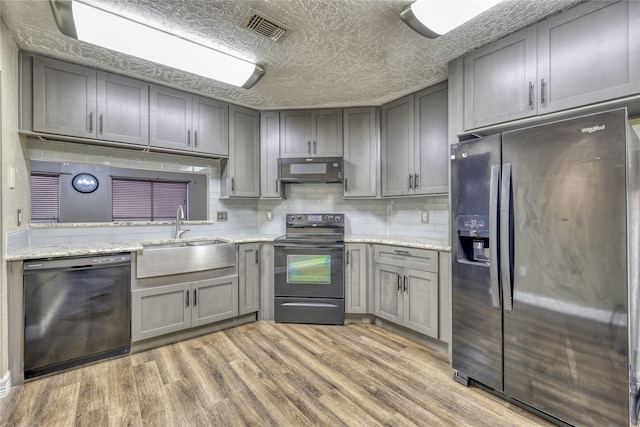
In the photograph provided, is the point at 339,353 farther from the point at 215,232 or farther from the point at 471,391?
the point at 215,232

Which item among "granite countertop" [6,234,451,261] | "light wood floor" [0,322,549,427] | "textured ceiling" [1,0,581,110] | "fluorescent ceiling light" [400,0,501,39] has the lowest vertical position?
"light wood floor" [0,322,549,427]

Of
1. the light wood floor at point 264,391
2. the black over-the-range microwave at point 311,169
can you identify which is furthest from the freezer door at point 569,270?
the black over-the-range microwave at point 311,169

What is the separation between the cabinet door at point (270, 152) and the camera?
11.0 ft

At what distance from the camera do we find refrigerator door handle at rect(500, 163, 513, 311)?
64.7 inches

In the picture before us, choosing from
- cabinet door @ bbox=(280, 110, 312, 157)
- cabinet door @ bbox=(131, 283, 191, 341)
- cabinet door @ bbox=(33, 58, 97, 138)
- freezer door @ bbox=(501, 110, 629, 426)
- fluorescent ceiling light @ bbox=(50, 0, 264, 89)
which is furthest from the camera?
cabinet door @ bbox=(280, 110, 312, 157)

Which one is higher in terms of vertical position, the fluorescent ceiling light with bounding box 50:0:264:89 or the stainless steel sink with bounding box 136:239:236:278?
the fluorescent ceiling light with bounding box 50:0:264:89

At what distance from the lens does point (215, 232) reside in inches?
131

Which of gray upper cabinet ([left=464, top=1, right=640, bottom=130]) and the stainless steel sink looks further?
the stainless steel sink

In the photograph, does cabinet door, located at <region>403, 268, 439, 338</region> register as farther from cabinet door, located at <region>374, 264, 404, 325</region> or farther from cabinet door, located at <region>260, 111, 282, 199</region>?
cabinet door, located at <region>260, 111, 282, 199</region>

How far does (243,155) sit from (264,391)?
7.95 feet

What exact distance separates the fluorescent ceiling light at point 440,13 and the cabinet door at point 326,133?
157 centimetres

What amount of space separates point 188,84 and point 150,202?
5.86 feet

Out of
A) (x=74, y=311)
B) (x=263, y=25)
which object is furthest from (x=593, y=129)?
(x=74, y=311)

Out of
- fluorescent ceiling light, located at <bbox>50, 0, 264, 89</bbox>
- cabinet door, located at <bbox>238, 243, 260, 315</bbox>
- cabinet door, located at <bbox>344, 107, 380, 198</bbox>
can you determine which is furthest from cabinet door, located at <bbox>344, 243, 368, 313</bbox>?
fluorescent ceiling light, located at <bbox>50, 0, 264, 89</bbox>
